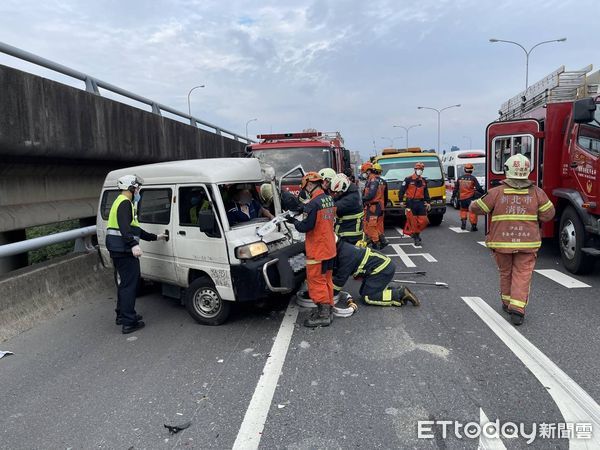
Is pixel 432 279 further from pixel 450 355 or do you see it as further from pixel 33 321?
pixel 33 321

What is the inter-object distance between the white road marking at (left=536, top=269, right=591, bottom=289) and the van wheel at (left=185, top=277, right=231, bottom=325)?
4.85m

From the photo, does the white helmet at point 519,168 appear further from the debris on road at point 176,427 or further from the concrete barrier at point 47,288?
the concrete barrier at point 47,288

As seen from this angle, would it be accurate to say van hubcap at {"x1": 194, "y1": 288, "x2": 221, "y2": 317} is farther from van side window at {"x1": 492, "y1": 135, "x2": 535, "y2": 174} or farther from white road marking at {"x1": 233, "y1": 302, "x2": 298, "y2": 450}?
van side window at {"x1": 492, "y1": 135, "x2": 535, "y2": 174}

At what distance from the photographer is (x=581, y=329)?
4602 mm

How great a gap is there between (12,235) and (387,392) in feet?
21.1

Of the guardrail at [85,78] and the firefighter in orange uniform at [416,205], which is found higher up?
the guardrail at [85,78]

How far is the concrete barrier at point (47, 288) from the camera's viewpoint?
495 cm

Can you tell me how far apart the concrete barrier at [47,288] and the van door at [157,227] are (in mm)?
1112

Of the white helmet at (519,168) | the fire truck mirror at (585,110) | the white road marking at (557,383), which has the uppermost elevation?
the fire truck mirror at (585,110)

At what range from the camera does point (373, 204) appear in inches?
354

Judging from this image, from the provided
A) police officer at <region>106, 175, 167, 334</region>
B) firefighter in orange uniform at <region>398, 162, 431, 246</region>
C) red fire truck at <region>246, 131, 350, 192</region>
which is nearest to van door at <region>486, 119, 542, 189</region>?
firefighter in orange uniform at <region>398, 162, 431, 246</region>

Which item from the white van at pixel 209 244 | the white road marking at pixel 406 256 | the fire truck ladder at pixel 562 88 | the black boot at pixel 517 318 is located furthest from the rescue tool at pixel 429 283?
the fire truck ladder at pixel 562 88

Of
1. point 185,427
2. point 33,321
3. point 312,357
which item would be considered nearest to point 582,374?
point 312,357
